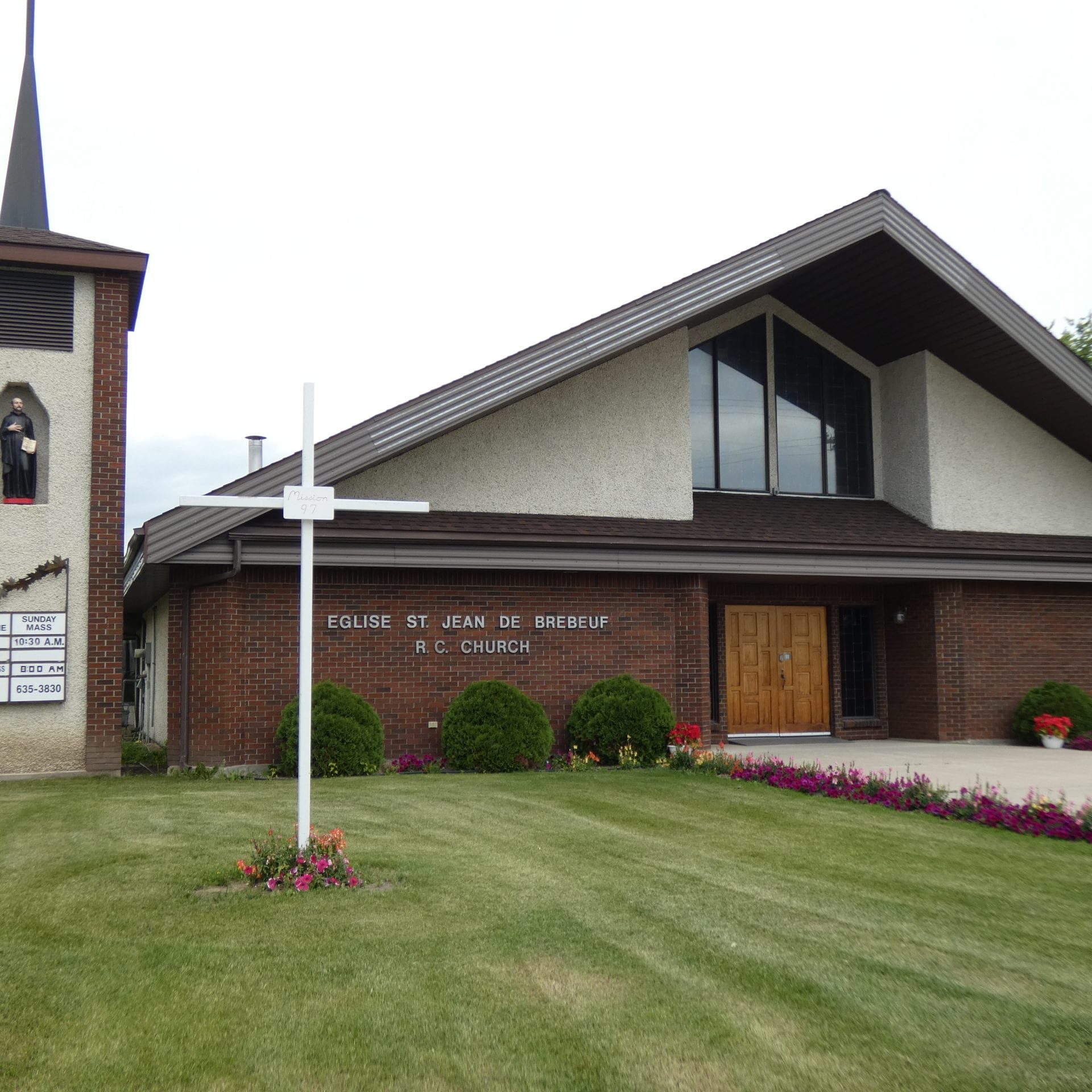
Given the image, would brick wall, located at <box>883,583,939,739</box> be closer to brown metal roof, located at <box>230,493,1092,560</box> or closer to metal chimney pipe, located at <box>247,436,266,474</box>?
brown metal roof, located at <box>230,493,1092,560</box>

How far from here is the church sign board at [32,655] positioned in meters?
12.4

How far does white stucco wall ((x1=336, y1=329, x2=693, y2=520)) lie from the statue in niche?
3.88m

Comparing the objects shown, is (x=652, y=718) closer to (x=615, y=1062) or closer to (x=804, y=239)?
(x=804, y=239)

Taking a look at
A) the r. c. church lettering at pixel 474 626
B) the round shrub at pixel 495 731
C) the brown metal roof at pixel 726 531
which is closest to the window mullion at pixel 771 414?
the brown metal roof at pixel 726 531

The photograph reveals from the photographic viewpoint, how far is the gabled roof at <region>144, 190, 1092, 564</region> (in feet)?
44.7

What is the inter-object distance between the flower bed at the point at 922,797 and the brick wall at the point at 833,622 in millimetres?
3855

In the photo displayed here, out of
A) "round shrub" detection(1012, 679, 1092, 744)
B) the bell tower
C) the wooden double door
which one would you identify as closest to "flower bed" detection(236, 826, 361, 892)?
the bell tower

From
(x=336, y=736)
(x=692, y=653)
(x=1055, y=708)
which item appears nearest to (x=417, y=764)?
(x=336, y=736)

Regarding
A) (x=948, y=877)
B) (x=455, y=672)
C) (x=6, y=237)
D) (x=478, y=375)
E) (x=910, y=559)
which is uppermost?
(x=6, y=237)

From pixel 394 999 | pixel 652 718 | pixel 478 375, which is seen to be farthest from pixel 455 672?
pixel 394 999

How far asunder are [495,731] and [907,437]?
30.8 feet

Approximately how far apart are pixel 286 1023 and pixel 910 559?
14.0m

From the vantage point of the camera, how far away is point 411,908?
6.40 m

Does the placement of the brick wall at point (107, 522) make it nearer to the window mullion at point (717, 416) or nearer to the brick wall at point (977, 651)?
the window mullion at point (717, 416)
